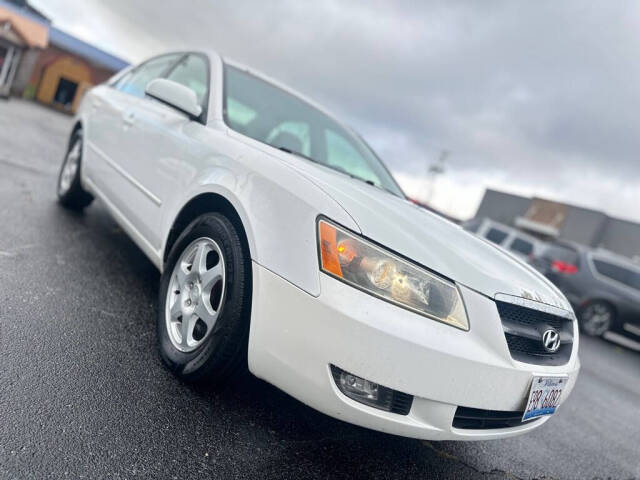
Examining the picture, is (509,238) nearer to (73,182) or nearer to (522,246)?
(522,246)

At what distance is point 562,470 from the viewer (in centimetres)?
237

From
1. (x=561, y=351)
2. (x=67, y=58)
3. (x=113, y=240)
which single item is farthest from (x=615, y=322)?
(x=67, y=58)

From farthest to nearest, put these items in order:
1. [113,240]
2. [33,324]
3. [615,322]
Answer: [615,322], [113,240], [33,324]

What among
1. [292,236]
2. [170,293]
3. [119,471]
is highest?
[292,236]

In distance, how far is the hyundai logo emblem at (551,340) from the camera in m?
1.80

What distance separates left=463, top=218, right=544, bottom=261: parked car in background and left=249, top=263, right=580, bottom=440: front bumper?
8955 millimetres

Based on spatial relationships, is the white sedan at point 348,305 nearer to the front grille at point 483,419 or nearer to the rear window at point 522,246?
the front grille at point 483,419

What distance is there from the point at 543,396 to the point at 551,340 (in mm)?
222

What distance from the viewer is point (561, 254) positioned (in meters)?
8.74

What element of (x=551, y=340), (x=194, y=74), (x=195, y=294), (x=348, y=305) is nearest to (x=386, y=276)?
(x=348, y=305)

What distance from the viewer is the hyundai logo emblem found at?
5.91ft

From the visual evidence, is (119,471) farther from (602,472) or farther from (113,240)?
(113,240)

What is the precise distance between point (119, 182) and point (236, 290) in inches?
72.2

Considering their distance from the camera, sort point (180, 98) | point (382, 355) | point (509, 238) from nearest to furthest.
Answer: point (382, 355), point (180, 98), point (509, 238)
